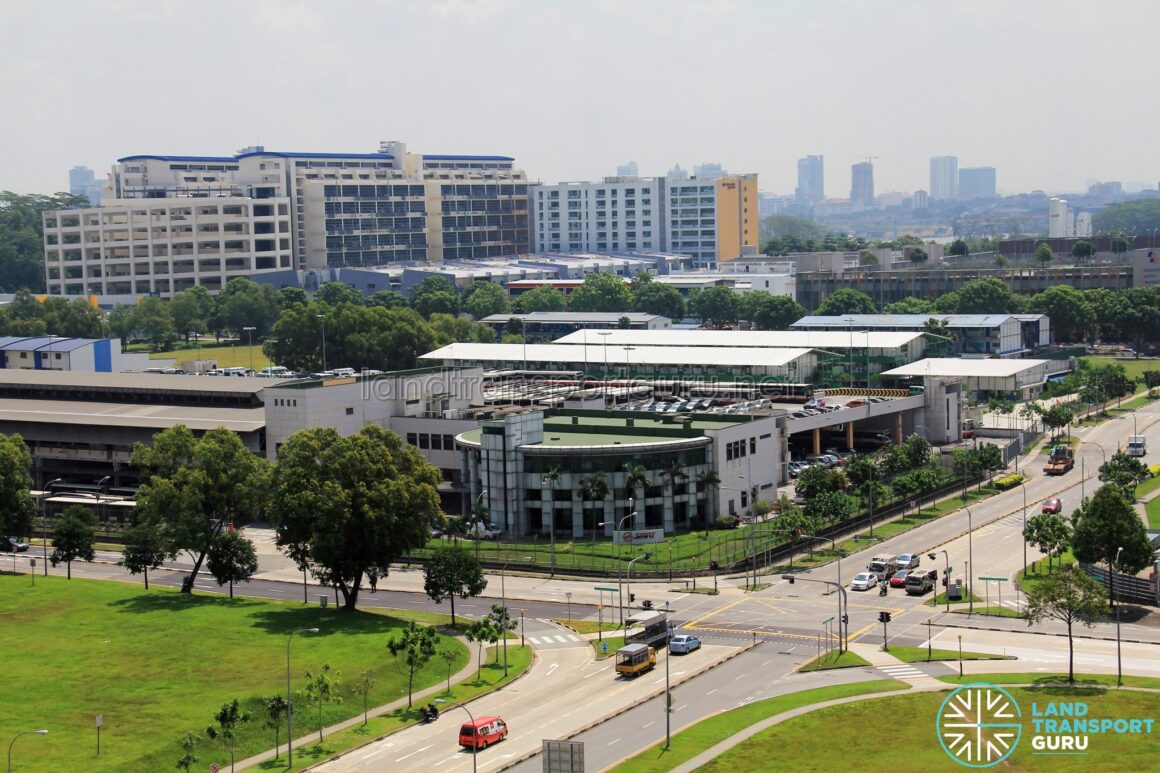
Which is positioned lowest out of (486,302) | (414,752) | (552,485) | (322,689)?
(414,752)

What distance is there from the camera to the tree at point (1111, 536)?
68688 mm

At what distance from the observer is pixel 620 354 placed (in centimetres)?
13750

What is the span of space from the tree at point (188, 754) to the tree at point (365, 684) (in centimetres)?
700

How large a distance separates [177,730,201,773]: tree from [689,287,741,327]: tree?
136m

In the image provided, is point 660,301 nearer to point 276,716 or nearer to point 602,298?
point 602,298

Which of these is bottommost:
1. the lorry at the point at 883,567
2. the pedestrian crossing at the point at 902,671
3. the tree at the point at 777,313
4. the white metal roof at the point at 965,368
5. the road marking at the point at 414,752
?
the road marking at the point at 414,752

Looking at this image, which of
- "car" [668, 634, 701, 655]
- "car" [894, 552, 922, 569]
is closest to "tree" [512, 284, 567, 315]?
"car" [894, 552, 922, 569]

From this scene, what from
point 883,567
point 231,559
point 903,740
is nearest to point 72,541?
point 231,559

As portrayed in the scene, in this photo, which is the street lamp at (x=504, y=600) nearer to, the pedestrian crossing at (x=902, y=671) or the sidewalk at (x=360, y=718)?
the sidewalk at (x=360, y=718)

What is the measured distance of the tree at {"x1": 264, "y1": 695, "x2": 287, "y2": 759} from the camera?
53750 millimetres

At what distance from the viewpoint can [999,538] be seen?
84.2 metres

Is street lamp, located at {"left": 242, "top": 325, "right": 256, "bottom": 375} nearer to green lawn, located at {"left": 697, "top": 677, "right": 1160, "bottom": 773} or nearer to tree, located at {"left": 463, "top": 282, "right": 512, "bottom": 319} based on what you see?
tree, located at {"left": 463, "top": 282, "right": 512, "bottom": 319}

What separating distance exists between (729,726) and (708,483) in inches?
1388

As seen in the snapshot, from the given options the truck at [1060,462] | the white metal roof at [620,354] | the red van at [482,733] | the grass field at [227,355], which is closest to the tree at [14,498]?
the red van at [482,733]
